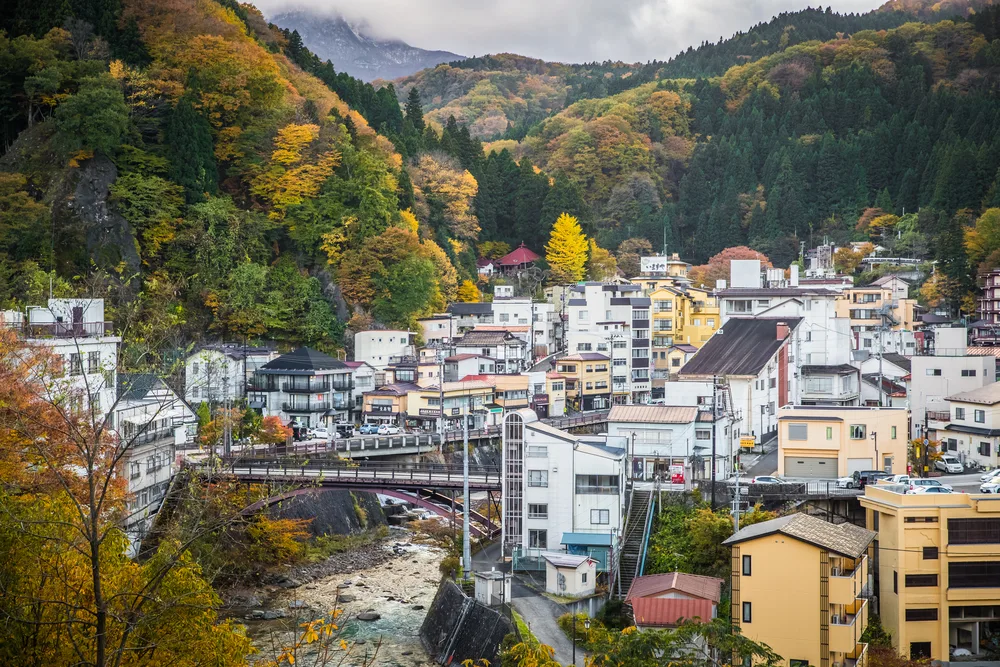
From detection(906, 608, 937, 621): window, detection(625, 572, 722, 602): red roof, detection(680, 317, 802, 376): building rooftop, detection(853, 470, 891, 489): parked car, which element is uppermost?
detection(680, 317, 802, 376): building rooftop

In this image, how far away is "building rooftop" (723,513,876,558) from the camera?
19391mm

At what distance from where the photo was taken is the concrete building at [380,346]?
150 feet

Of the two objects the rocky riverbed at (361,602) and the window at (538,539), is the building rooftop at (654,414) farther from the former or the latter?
the rocky riverbed at (361,602)

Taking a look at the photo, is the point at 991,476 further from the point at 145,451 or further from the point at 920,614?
the point at 145,451

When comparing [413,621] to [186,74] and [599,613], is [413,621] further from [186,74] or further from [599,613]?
[186,74]

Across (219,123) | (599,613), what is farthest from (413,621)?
(219,123)

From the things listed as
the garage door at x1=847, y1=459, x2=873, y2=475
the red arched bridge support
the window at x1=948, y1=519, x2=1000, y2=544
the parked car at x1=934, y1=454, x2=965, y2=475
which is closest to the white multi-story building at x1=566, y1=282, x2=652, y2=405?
the parked car at x1=934, y1=454, x2=965, y2=475

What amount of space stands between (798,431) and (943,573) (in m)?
7.90

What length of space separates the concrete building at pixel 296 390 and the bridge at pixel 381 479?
31.8 feet

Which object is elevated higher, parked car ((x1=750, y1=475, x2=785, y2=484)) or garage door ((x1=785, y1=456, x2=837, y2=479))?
garage door ((x1=785, y1=456, x2=837, y2=479))

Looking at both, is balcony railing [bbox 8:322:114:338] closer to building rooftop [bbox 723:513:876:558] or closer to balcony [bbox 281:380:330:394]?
balcony [bbox 281:380:330:394]

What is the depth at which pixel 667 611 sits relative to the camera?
68.4 ft

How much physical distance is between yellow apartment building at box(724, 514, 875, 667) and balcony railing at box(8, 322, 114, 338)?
17403mm

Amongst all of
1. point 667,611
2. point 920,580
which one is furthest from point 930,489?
point 667,611
